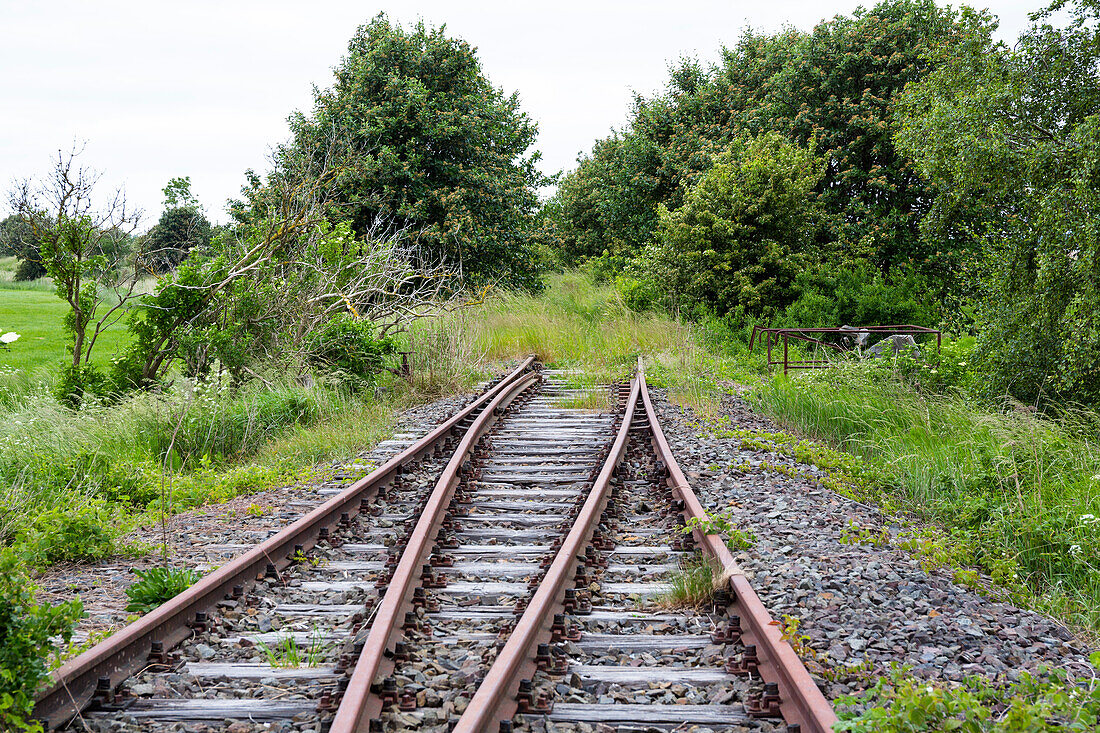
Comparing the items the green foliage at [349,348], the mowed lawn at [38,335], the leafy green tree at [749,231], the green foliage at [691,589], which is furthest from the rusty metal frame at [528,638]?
the leafy green tree at [749,231]

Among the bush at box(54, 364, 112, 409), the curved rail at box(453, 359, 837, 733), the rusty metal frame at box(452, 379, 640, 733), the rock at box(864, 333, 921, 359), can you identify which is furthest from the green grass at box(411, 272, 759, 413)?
the curved rail at box(453, 359, 837, 733)

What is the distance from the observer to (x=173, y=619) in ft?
13.2

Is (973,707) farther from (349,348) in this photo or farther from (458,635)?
(349,348)

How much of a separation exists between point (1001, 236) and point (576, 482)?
6639 millimetres

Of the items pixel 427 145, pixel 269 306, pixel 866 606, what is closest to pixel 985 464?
pixel 866 606

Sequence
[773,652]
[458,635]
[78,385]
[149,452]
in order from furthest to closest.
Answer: [78,385]
[149,452]
[458,635]
[773,652]

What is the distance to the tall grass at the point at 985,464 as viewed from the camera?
16.4 ft

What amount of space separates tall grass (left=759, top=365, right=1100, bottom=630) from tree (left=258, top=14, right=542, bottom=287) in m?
14.8

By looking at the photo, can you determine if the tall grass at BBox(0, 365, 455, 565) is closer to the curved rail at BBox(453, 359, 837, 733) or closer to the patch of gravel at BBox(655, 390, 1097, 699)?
the curved rail at BBox(453, 359, 837, 733)

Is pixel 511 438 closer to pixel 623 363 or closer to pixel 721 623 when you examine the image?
pixel 721 623

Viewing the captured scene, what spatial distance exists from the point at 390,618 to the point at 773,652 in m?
1.88

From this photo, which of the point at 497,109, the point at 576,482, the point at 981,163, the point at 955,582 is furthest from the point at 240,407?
the point at 497,109

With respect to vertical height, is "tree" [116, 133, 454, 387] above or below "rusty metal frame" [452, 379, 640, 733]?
above

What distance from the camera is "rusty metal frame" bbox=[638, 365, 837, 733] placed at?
9.86 ft
